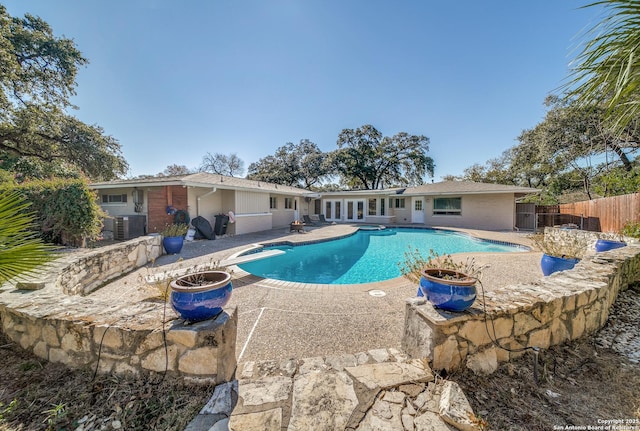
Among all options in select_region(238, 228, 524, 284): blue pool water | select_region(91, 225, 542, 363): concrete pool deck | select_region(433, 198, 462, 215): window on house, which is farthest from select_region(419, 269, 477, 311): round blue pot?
select_region(433, 198, 462, 215): window on house

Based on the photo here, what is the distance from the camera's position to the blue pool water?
23.3 feet

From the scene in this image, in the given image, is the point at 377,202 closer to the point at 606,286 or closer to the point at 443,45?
Answer: the point at 443,45

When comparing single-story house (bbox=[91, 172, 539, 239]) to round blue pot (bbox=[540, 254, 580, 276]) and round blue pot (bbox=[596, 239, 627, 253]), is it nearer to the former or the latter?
round blue pot (bbox=[596, 239, 627, 253])

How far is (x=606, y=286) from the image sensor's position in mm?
3111

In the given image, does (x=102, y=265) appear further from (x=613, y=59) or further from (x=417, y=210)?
(x=417, y=210)

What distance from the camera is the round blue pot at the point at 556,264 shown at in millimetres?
4914

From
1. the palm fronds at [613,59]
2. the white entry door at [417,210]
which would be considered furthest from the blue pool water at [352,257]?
the palm fronds at [613,59]

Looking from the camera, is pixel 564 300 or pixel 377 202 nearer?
pixel 564 300

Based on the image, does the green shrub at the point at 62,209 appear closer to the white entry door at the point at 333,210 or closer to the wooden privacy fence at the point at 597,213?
the wooden privacy fence at the point at 597,213

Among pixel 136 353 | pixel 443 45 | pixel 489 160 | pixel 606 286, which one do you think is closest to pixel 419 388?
Result: pixel 136 353

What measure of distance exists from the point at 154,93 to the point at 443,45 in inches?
548

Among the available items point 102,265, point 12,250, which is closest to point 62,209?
point 102,265

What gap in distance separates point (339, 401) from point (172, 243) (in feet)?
25.2

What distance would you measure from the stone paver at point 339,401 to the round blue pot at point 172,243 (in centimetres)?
682
